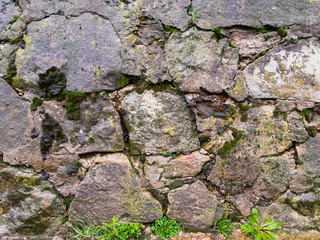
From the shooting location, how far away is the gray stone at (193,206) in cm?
194

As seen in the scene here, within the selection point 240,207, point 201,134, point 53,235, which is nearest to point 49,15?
point 201,134

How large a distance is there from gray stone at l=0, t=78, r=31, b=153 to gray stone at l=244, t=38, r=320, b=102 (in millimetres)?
1718

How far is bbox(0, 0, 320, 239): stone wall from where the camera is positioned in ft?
5.91

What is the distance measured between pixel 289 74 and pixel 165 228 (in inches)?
60.4

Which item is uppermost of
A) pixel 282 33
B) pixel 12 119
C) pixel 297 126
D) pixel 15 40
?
pixel 15 40

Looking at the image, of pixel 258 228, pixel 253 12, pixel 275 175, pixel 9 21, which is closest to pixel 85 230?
pixel 258 228

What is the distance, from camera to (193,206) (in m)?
1.94

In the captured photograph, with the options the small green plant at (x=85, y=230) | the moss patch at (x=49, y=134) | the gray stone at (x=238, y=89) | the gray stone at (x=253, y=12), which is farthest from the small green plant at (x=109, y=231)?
the gray stone at (x=253, y=12)

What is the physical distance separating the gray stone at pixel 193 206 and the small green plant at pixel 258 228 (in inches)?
10.9

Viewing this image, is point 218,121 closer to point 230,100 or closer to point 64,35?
point 230,100

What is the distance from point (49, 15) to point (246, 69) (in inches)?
60.3

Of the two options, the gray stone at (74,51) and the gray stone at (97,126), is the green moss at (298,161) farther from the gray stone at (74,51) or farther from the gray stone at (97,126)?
the gray stone at (74,51)

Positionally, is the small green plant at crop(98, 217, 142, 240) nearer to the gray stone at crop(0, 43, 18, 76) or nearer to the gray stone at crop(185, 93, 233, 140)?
the gray stone at crop(185, 93, 233, 140)

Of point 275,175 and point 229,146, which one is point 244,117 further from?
point 275,175
